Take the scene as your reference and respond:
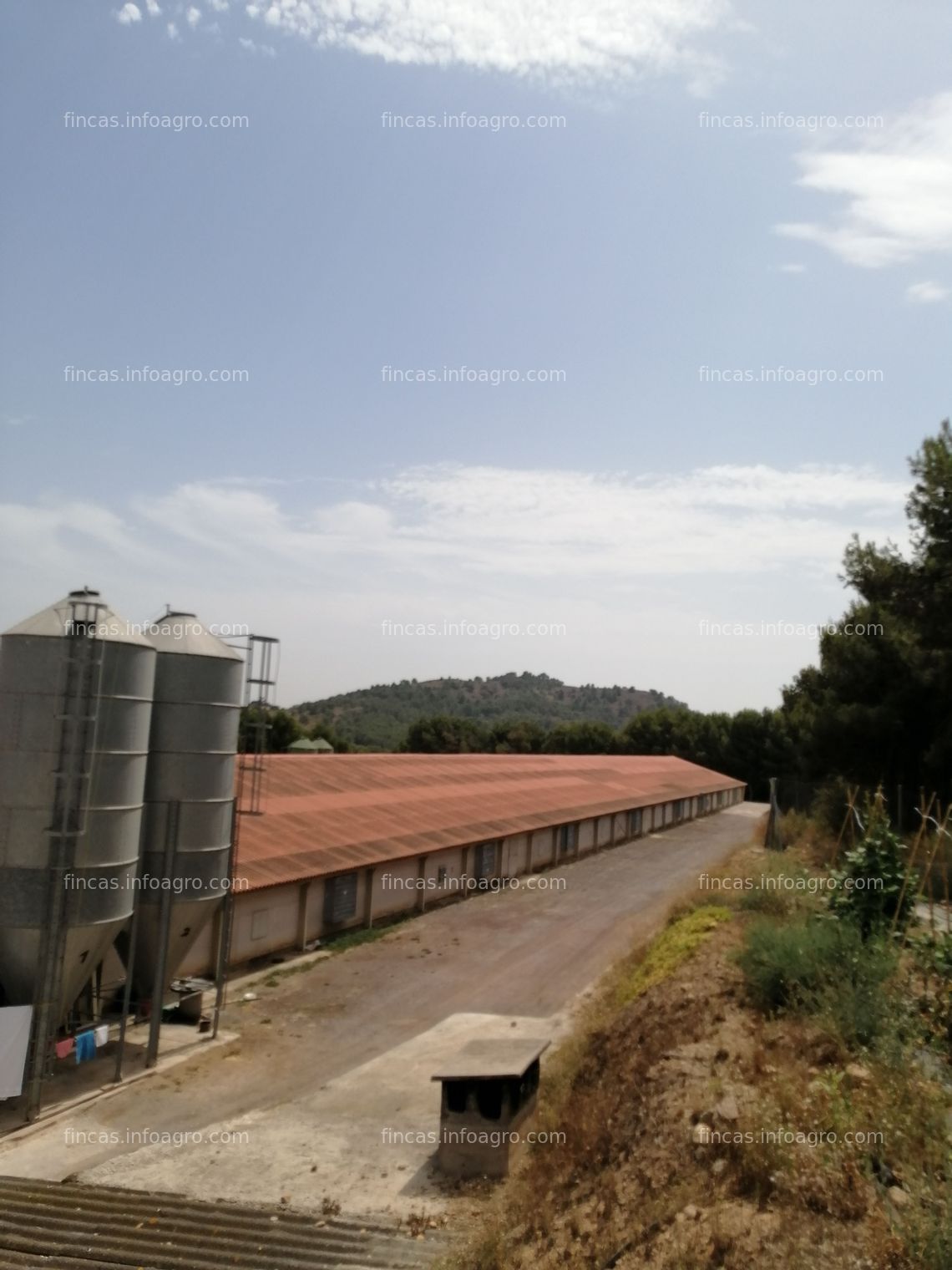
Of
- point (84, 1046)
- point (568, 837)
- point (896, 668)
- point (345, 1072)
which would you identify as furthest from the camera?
point (568, 837)

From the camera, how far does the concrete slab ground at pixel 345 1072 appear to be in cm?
1054

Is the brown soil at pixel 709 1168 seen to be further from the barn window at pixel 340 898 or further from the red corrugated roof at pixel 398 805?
the barn window at pixel 340 898

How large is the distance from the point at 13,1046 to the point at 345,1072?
4751mm

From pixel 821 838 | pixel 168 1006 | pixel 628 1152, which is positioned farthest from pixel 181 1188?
pixel 821 838

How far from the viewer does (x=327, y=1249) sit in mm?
8734

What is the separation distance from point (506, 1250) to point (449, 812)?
918 inches

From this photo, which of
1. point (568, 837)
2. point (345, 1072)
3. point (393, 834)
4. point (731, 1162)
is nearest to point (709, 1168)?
point (731, 1162)

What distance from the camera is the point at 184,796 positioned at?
48.6 ft

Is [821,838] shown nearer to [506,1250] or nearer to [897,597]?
Answer: [897,597]

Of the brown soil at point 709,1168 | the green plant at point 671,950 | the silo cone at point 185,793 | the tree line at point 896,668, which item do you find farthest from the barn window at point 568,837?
the brown soil at point 709,1168

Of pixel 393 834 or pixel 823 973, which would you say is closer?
pixel 823 973

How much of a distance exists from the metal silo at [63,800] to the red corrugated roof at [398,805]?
20.5 ft

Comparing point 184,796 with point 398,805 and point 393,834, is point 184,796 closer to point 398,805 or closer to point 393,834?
point 393,834

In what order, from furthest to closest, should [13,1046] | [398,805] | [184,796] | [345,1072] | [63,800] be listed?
[398,805]
[184,796]
[345,1072]
[63,800]
[13,1046]
